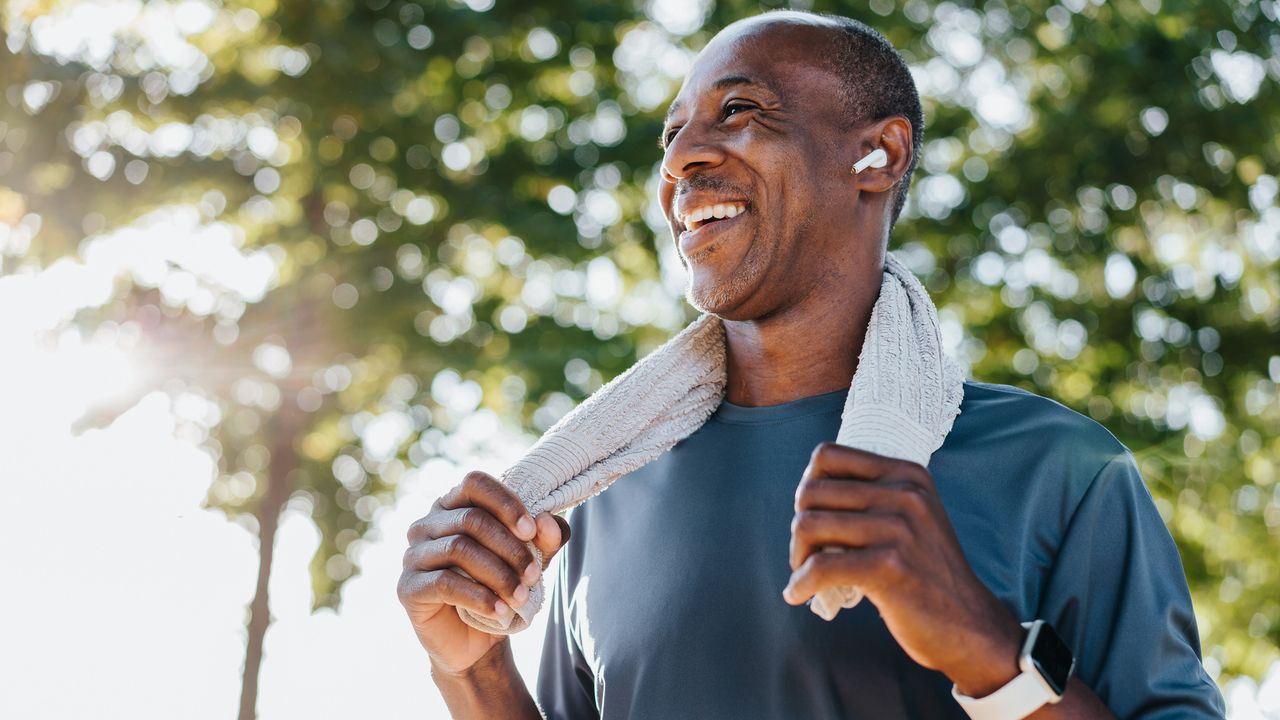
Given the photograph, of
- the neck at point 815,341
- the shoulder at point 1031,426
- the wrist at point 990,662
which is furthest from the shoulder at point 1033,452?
the wrist at point 990,662

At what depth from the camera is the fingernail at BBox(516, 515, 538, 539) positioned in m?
1.92

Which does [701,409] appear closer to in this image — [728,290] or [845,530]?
[728,290]

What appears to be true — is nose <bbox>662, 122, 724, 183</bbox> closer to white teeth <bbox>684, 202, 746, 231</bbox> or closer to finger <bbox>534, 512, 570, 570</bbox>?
white teeth <bbox>684, 202, 746, 231</bbox>

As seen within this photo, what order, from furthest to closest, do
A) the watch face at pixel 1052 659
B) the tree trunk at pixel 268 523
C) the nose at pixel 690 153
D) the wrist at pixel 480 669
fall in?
1. the tree trunk at pixel 268 523
2. the nose at pixel 690 153
3. the wrist at pixel 480 669
4. the watch face at pixel 1052 659

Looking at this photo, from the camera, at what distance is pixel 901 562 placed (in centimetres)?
147

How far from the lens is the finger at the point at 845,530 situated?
57.4 inches

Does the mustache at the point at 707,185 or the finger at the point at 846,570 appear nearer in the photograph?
the finger at the point at 846,570

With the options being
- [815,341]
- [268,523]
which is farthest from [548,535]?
[268,523]

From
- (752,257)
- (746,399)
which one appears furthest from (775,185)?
(746,399)

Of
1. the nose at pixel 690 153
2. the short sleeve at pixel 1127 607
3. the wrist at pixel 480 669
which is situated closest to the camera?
the short sleeve at pixel 1127 607

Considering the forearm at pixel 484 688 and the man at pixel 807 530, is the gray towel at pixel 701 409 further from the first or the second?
the forearm at pixel 484 688

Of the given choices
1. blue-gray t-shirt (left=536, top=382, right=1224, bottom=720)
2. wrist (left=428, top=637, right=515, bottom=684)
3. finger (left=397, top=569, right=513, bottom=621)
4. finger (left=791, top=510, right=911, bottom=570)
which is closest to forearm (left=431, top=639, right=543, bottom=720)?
wrist (left=428, top=637, right=515, bottom=684)

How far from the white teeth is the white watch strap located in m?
0.97

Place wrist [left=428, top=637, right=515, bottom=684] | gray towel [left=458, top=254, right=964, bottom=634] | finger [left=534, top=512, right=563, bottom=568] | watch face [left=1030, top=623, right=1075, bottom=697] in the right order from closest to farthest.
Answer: watch face [left=1030, top=623, right=1075, bottom=697] → gray towel [left=458, top=254, right=964, bottom=634] → finger [left=534, top=512, right=563, bottom=568] → wrist [left=428, top=637, right=515, bottom=684]
